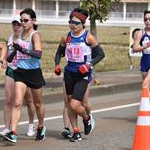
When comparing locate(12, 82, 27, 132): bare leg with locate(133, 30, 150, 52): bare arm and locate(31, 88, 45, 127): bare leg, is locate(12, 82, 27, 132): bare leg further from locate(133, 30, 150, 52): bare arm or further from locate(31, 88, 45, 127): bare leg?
locate(133, 30, 150, 52): bare arm

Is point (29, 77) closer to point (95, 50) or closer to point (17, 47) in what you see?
point (17, 47)

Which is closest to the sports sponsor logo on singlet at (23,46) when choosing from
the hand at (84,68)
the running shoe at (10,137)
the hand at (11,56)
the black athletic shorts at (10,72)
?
the hand at (11,56)

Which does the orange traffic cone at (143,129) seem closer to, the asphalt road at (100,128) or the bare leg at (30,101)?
the asphalt road at (100,128)

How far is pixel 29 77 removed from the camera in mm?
9109

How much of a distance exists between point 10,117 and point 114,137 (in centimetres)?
169

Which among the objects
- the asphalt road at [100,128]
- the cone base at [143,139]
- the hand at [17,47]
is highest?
the hand at [17,47]

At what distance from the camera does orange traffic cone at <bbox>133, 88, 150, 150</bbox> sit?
7699 millimetres

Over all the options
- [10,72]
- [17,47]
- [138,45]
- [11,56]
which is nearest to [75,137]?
[10,72]

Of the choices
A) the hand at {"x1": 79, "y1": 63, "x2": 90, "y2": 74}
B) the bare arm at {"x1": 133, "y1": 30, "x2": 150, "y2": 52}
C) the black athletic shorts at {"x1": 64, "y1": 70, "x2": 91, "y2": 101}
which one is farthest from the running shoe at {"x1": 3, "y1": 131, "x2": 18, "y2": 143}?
the bare arm at {"x1": 133, "y1": 30, "x2": 150, "y2": 52}

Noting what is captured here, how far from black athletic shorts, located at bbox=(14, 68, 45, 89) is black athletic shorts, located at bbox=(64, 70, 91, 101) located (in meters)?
0.46

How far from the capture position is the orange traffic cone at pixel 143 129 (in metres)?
7.70

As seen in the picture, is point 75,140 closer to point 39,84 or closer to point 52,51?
point 39,84

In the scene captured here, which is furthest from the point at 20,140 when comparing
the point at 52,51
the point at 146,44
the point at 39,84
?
the point at 52,51

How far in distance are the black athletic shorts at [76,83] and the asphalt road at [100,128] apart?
0.74 meters
